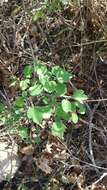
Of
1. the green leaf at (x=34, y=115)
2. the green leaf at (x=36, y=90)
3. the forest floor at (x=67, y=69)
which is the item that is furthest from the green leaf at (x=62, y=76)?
the forest floor at (x=67, y=69)

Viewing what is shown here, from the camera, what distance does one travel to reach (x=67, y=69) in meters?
2.67

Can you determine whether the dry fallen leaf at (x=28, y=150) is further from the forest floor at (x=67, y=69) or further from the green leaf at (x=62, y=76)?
the green leaf at (x=62, y=76)

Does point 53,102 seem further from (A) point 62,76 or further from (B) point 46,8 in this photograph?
(B) point 46,8

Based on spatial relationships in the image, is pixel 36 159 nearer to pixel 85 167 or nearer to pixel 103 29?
pixel 85 167

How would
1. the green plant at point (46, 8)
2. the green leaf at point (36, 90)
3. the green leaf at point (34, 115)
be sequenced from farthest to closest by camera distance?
1. the green plant at point (46, 8)
2. the green leaf at point (36, 90)
3. the green leaf at point (34, 115)

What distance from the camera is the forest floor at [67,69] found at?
251 cm

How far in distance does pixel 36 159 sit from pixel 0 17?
95 cm

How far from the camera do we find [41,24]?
2.72 m

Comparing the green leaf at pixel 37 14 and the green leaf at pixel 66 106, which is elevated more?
the green leaf at pixel 37 14

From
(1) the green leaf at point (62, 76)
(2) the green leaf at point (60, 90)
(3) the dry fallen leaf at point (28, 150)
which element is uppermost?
(1) the green leaf at point (62, 76)

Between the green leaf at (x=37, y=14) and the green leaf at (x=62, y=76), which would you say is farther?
the green leaf at (x=37, y=14)

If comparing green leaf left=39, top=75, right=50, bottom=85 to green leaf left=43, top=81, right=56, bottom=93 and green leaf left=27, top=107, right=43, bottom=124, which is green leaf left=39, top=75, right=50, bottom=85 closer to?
green leaf left=43, top=81, right=56, bottom=93

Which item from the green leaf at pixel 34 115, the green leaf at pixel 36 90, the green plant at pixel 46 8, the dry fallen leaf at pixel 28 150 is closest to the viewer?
the green leaf at pixel 34 115

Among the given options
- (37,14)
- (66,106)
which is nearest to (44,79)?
Result: (66,106)
